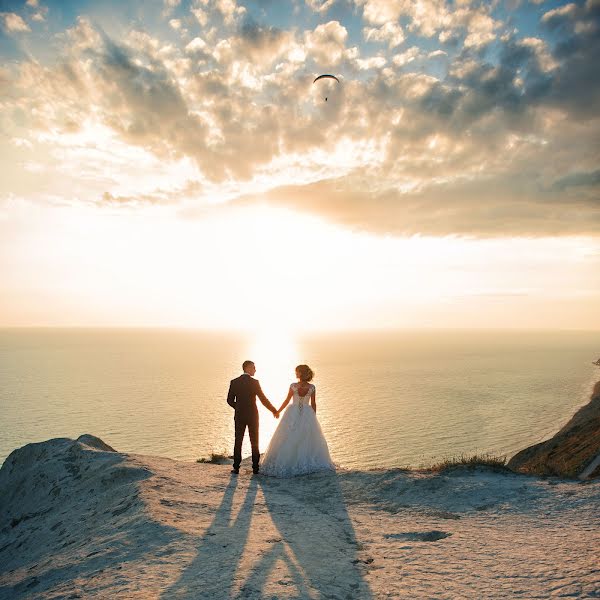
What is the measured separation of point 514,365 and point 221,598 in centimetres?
20664

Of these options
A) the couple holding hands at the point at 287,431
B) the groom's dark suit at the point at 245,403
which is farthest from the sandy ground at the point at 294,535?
the groom's dark suit at the point at 245,403

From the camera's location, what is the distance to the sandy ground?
5555mm

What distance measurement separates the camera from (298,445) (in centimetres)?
1262

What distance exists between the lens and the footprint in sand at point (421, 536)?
750 centimetres

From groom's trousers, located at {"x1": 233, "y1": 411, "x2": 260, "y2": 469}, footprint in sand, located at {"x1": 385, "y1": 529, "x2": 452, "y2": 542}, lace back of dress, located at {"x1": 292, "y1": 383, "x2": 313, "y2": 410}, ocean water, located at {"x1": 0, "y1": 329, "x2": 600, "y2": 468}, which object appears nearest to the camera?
footprint in sand, located at {"x1": 385, "y1": 529, "x2": 452, "y2": 542}

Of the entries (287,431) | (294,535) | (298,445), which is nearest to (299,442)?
(298,445)

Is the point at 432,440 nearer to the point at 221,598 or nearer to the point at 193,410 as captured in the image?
the point at 193,410

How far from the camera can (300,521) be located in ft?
27.7

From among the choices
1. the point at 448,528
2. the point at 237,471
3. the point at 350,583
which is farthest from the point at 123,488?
the point at 448,528

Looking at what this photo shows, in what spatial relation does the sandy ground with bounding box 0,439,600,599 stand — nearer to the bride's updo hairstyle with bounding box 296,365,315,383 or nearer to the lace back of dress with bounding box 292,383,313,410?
the lace back of dress with bounding box 292,383,313,410

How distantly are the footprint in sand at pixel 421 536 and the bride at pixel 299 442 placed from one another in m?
4.96

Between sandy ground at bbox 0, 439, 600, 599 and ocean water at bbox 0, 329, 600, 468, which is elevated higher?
sandy ground at bbox 0, 439, 600, 599

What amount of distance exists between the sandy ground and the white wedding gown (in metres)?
0.57

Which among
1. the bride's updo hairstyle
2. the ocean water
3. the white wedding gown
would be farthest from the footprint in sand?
the ocean water
